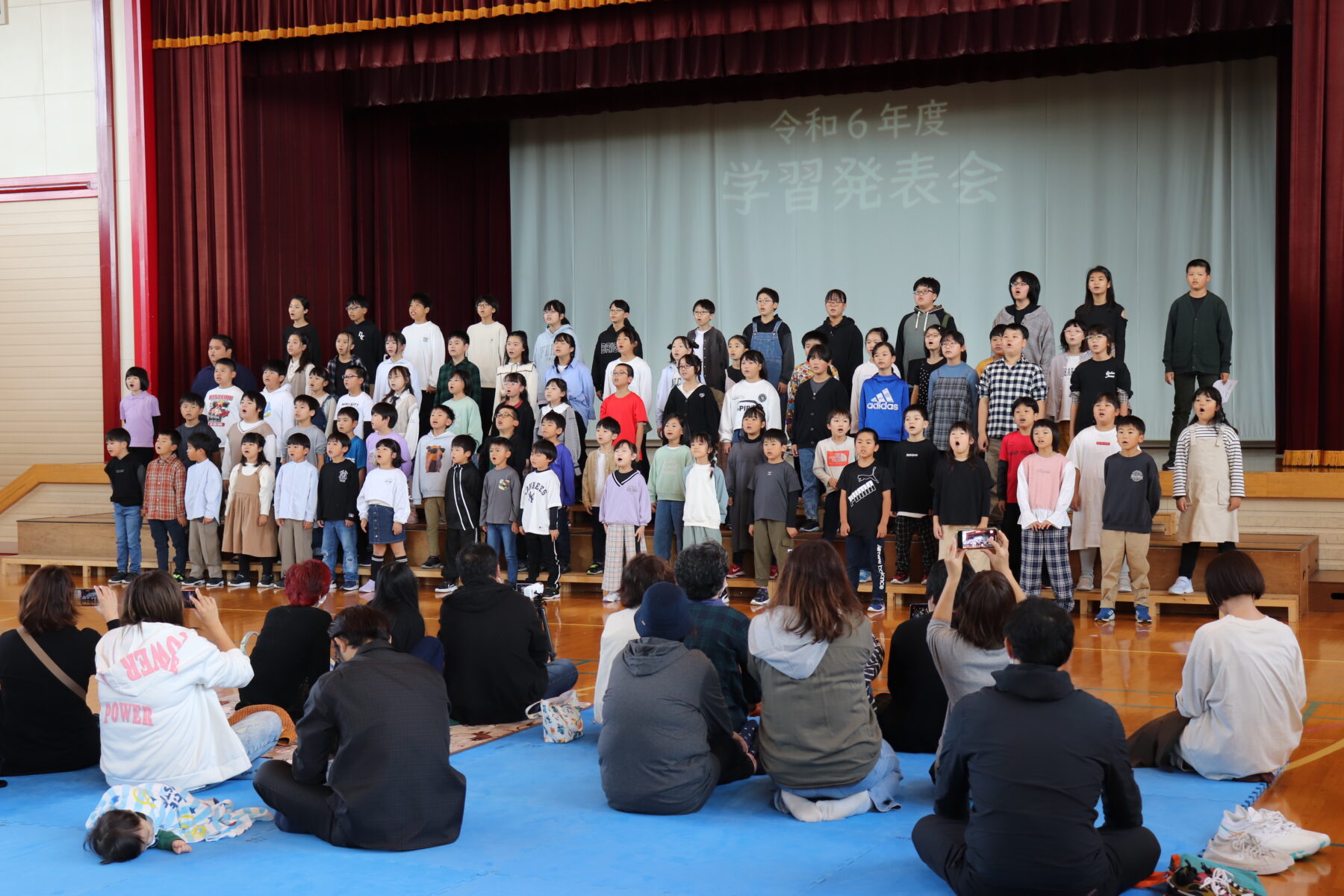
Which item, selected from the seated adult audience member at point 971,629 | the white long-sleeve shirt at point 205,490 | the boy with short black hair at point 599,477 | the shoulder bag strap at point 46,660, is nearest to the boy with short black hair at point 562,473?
the boy with short black hair at point 599,477

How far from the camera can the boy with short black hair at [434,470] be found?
33.8 ft

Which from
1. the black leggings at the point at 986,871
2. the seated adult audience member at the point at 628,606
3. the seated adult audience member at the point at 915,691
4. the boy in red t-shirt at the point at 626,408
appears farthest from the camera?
the boy in red t-shirt at the point at 626,408

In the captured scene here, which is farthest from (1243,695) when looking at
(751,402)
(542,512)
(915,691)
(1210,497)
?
(542,512)

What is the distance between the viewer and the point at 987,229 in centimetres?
1356

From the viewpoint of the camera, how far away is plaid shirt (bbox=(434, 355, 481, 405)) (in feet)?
36.0

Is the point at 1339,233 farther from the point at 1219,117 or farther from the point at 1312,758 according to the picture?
the point at 1312,758

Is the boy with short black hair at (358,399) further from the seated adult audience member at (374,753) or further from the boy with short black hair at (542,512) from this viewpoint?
the seated adult audience member at (374,753)

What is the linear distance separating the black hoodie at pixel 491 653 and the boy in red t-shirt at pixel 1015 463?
13.5 feet

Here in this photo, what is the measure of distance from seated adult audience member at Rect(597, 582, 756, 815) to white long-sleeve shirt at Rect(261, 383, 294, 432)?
23.3ft

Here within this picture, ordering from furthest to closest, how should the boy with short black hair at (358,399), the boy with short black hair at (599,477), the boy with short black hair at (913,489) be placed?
1. the boy with short black hair at (358,399)
2. the boy with short black hair at (599,477)
3. the boy with short black hair at (913,489)

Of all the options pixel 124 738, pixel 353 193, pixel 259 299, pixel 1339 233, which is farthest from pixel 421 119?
pixel 124 738

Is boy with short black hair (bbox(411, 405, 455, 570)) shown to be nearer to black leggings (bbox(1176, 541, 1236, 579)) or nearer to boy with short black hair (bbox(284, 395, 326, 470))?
boy with short black hair (bbox(284, 395, 326, 470))

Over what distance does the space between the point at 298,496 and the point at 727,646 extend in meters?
6.27

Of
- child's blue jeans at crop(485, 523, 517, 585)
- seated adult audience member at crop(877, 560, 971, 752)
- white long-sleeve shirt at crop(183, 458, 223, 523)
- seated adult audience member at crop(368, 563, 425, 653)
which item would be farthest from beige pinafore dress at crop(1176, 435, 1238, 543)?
white long-sleeve shirt at crop(183, 458, 223, 523)
